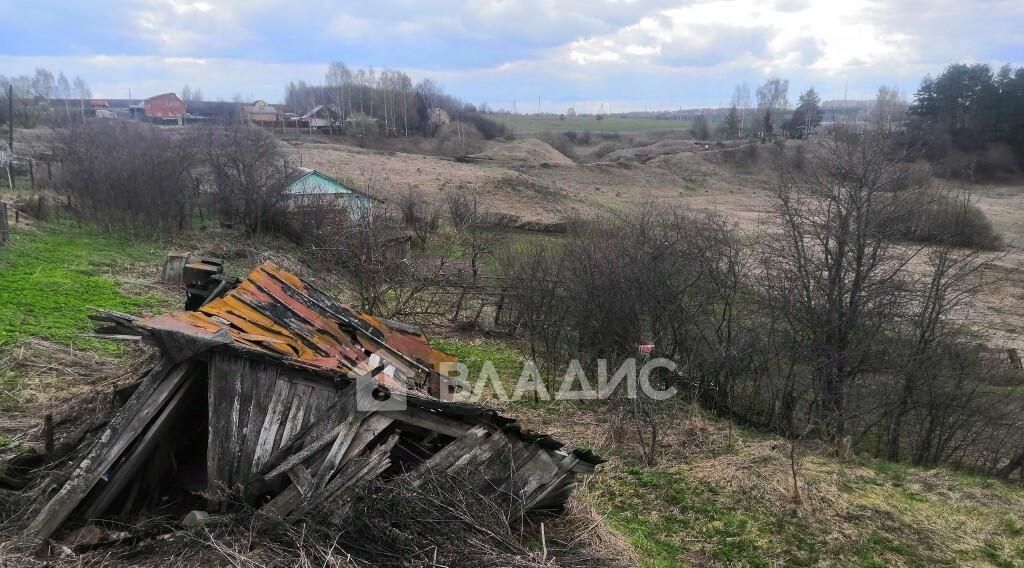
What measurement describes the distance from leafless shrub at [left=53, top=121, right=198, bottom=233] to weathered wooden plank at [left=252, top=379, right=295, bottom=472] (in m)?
15.3

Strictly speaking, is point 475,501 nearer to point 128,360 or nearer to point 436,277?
point 128,360

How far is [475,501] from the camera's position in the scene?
163 inches

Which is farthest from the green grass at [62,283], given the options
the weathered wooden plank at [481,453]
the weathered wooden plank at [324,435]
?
the weathered wooden plank at [481,453]

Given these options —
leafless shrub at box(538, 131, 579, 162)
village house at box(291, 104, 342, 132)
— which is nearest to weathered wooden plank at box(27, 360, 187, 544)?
leafless shrub at box(538, 131, 579, 162)

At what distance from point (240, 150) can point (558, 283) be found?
14248 mm

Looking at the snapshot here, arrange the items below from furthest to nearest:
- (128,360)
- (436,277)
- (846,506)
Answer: (436,277), (128,360), (846,506)

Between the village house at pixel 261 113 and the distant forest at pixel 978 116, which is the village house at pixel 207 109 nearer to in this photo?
the village house at pixel 261 113

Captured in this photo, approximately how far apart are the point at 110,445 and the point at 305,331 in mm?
1968

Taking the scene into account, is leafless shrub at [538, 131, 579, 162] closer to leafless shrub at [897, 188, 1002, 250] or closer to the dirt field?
the dirt field

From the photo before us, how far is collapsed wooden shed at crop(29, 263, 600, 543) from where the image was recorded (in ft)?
13.5

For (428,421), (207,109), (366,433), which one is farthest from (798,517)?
(207,109)

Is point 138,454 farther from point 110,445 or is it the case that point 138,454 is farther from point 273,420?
point 273,420

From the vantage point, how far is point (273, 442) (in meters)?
4.30

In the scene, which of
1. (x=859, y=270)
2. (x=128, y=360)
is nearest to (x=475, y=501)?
(x=128, y=360)
